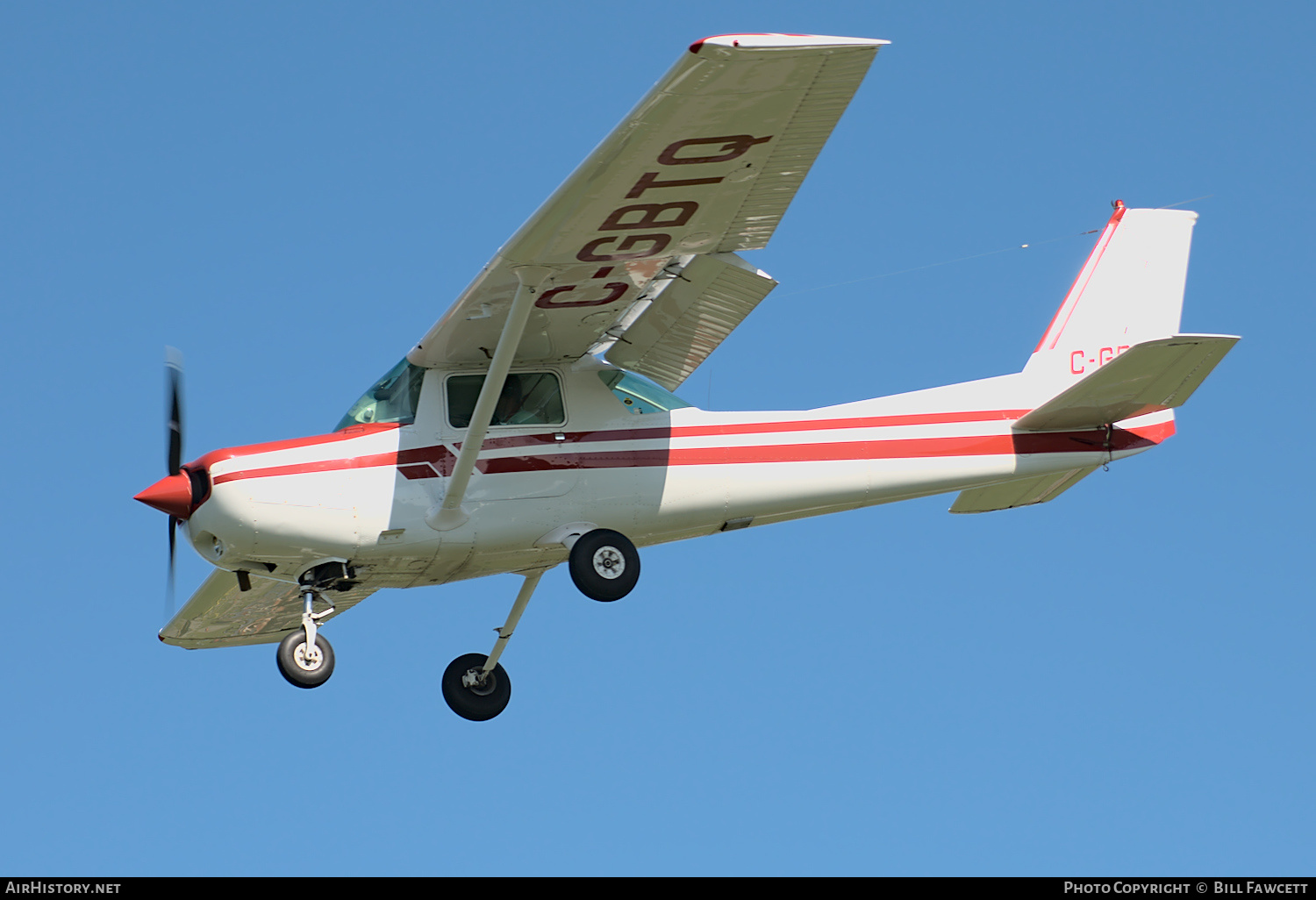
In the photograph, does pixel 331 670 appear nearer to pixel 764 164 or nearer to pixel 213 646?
pixel 213 646

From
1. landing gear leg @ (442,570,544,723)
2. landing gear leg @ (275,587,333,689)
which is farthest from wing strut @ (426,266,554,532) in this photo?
landing gear leg @ (442,570,544,723)

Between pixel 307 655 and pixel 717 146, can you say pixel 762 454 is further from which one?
pixel 307 655

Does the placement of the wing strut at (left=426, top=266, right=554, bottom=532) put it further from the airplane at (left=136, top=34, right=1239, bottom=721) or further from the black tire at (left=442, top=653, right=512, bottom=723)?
the black tire at (left=442, top=653, right=512, bottom=723)

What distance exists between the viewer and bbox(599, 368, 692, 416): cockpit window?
1395 cm

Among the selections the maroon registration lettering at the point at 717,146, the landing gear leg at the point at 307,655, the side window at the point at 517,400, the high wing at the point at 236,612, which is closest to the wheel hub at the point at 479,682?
the high wing at the point at 236,612

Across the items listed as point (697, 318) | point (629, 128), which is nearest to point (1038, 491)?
point (697, 318)

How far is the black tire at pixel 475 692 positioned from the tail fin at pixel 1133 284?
6.02m

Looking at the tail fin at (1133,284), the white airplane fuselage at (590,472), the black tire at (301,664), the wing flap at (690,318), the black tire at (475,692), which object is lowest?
the black tire at (301,664)

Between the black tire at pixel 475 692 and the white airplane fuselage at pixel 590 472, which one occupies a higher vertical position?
the white airplane fuselage at pixel 590 472

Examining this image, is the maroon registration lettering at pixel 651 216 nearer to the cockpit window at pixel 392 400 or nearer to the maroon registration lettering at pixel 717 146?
the maroon registration lettering at pixel 717 146

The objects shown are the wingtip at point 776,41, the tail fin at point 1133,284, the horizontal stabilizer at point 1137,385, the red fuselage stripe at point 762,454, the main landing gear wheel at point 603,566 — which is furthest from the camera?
the tail fin at point 1133,284

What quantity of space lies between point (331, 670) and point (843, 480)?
441 centimetres

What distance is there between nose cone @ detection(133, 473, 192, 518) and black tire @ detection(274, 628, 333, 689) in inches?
50.5

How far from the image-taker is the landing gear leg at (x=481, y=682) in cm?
1494
